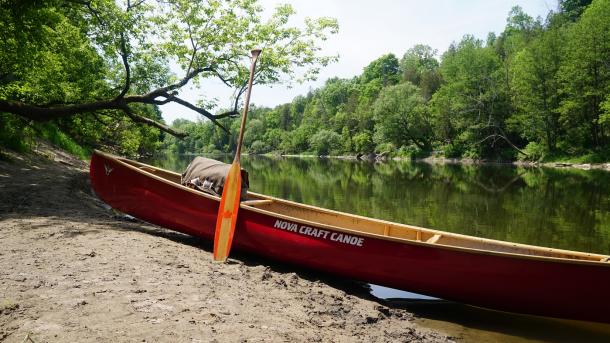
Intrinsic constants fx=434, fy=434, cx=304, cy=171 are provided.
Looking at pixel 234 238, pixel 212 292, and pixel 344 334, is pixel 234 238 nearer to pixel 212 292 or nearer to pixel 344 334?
pixel 212 292

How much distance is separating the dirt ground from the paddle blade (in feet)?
0.77

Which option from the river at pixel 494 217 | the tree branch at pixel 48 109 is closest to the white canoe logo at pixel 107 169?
the tree branch at pixel 48 109

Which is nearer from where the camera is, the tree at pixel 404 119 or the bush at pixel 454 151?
the bush at pixel 454 151

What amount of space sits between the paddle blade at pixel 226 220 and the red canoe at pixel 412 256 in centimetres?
18

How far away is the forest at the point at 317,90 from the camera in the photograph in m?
11.6

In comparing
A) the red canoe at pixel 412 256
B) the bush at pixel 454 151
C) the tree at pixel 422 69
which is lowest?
the red canoe at pixel 412 256

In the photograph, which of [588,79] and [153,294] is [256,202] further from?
[588,79]

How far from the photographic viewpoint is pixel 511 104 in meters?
51.0

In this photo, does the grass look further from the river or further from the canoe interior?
the canoe interior

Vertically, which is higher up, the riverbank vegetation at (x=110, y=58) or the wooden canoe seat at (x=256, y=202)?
the riverbank vegetation at (x=110, y=58)

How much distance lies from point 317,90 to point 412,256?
115 metres

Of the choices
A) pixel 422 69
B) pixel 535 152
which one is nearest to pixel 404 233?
pixel 535 152

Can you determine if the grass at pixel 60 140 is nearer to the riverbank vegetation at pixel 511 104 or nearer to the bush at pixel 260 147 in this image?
the riverbank vegetation at pixel 511 104

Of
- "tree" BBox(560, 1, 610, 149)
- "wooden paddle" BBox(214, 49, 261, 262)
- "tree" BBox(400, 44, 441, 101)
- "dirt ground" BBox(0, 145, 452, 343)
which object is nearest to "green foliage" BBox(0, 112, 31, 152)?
"dirt ground" BBox(0, 145, 452, 343)
